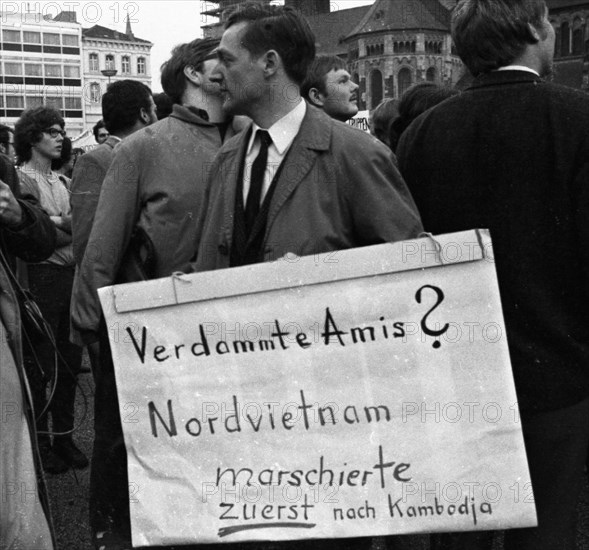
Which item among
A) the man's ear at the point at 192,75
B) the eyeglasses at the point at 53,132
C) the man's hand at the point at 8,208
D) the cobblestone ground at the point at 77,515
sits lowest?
the cobblestone ground at the point at 77,515

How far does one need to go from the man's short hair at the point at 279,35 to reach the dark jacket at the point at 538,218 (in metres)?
0.58

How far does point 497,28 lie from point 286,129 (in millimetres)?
645

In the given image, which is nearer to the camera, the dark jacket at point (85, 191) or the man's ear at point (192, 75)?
the man's ear at point (192, 75)

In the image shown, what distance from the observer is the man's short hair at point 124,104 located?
513 centimetres

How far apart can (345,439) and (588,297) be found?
2.42 ft

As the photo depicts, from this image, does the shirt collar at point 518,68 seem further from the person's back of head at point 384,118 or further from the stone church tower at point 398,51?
the stone church tower at point 398,51

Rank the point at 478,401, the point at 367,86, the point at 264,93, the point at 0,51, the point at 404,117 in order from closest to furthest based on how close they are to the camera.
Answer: the point at 478,401
the point at 264,93
the point at 404,117
the point at 367,86
the point at 0,51

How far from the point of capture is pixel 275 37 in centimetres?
301

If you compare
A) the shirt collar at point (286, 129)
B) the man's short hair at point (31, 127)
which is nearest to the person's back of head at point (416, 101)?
the shirt collar at point (286, 129)

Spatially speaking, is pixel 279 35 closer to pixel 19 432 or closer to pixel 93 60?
pixel 19 432

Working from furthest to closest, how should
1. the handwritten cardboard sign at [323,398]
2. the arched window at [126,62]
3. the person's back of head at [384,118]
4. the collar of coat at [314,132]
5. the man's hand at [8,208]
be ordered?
1. the arched window at [126,62]
2. the person's back of head at [384,118]
3. the man's hand at [8,208]
4. the collar of coat at [314,132]
5. the handwritten cardboard sign at [323,398]

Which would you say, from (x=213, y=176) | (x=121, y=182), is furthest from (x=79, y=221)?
(x=213, y=176)

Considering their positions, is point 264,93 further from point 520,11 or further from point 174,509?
point 174,509

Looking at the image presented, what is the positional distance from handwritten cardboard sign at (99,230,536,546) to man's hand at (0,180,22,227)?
654mm
